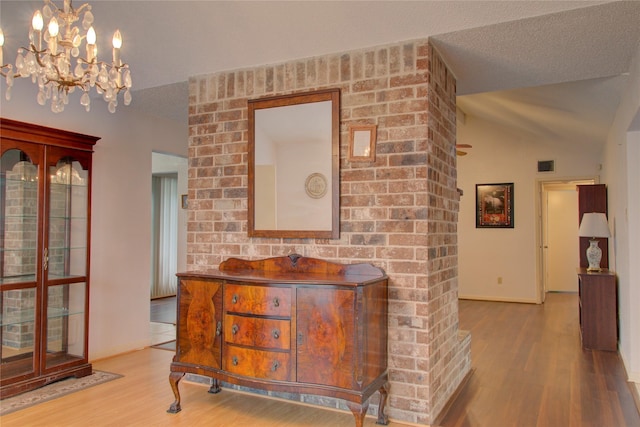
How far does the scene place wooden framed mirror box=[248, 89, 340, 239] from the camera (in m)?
3.10

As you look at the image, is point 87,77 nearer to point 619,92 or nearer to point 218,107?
point 218,107

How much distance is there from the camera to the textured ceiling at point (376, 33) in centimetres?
251

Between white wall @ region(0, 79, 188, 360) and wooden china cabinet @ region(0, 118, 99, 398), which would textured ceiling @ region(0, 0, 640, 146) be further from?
white wall @ region(0, 79, 188, 360)

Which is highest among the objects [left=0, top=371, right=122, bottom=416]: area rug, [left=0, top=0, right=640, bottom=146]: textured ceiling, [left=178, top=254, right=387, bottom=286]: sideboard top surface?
[left=0, top=0, right=640, bottom=146]: textured ceiling

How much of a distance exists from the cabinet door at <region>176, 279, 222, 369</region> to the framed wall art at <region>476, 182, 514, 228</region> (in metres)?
6.27

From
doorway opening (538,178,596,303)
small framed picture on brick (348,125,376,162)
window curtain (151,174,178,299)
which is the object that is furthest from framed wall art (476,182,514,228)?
small framed picture on brick (348,125,376,162)

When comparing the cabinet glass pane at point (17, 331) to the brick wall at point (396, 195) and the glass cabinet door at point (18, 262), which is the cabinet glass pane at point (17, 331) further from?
the brick wall at point (396, 195)

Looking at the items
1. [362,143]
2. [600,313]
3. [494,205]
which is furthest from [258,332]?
[494,205]

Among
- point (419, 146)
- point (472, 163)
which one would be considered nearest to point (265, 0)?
point (419, 146)

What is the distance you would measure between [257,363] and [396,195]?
1.33 m

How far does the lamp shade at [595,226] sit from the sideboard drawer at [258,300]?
3937mm

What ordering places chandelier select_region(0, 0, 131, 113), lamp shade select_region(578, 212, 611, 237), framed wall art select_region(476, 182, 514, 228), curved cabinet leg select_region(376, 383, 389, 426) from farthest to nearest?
framed wall art select_region(476, 182, 514, 228) < lamp shade select_region(578, 212, 611, 237) < curved cabinet leg select_region(376, 383, 389, 426) < chandelier select_region(0, 0, 131, 113)

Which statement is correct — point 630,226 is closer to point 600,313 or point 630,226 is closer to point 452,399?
point 600,313

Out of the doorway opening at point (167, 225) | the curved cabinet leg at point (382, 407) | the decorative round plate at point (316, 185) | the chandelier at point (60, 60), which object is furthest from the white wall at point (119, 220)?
the doorway opening at point (167, 225)
